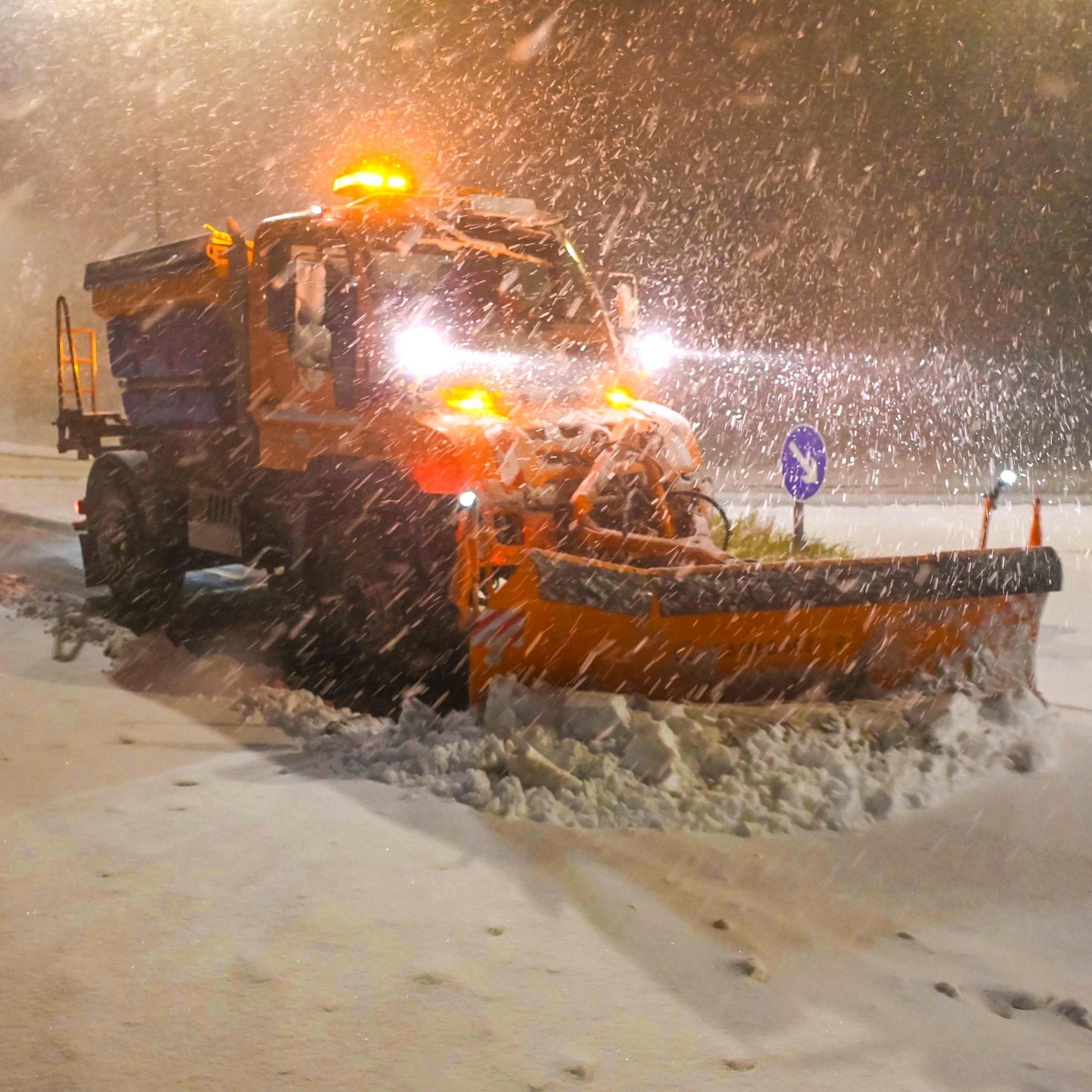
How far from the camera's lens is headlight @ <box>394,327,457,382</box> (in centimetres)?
603

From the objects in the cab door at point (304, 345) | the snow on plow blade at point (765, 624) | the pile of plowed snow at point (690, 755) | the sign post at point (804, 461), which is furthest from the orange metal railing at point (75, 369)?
the snow on plow blade at point (765, 624)

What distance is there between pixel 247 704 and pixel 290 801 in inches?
54.1

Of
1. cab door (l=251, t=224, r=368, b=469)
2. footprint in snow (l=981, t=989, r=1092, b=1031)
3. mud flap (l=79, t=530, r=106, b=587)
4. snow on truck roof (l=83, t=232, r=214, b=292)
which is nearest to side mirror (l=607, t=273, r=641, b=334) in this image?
cab door (l=251, t=224, r=368, b=469)

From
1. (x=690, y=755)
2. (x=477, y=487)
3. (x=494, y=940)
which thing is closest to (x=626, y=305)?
(x=477, y=487)

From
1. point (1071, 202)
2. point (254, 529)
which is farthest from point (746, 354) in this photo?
point (254, 529)

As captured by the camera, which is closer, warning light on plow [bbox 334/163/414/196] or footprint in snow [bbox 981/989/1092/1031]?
footprint in snow [bbox 981/989/1092/1031]

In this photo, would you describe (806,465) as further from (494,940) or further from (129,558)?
(494,940)

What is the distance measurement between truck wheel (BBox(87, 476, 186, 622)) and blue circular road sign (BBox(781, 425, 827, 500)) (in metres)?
4.50

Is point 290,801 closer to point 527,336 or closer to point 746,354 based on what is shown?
point 527,336

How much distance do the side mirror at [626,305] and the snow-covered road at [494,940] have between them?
3.49 m

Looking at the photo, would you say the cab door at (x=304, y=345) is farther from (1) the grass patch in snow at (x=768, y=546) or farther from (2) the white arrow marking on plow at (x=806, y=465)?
(2) the white arrow marking on plow at (x=806, y=465)

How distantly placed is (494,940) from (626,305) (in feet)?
15.2

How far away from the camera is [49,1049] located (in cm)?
278

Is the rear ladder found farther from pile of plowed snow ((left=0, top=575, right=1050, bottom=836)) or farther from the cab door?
pile of plowed snow ((left=0, top=575, right=1050, bottom=836))
